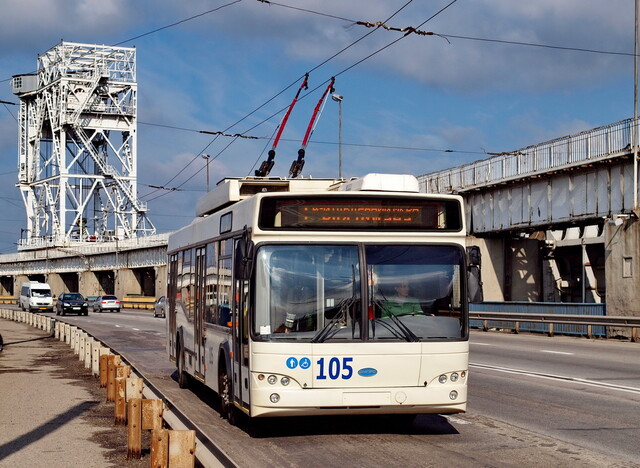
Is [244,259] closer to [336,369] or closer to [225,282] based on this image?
[336,369]

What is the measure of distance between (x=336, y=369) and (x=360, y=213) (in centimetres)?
184

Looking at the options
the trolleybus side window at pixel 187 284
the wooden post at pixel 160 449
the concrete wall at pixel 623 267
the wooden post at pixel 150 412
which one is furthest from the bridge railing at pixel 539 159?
the wooden post at pixel 160 449

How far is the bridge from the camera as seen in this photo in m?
32.3

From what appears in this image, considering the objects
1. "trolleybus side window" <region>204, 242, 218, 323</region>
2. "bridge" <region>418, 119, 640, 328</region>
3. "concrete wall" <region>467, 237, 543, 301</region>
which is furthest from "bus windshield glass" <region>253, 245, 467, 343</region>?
"concrete wall" <region>467, 237, 543, 301</region>

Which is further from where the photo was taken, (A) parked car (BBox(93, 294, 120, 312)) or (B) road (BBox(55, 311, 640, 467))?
(A) parked car (BBox(93, 294, 120, 312))

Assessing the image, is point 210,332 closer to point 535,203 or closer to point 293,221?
point 293,221

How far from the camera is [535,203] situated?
124 feet

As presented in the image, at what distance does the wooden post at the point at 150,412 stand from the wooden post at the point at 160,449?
3.37 feet

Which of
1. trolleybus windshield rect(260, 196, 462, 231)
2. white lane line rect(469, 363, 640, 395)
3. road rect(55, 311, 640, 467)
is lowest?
road rect(55, 311, 640, 467)

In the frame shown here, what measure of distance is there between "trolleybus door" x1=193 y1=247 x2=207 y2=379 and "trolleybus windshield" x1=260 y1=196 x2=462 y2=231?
3.53m

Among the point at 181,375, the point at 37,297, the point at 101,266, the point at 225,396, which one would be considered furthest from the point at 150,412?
the point at 101,266

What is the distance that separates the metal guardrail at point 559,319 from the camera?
2891 cm

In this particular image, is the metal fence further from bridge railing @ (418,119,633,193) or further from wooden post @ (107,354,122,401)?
wooden post @ (107,354,122,401)

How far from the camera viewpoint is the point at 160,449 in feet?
25.7
